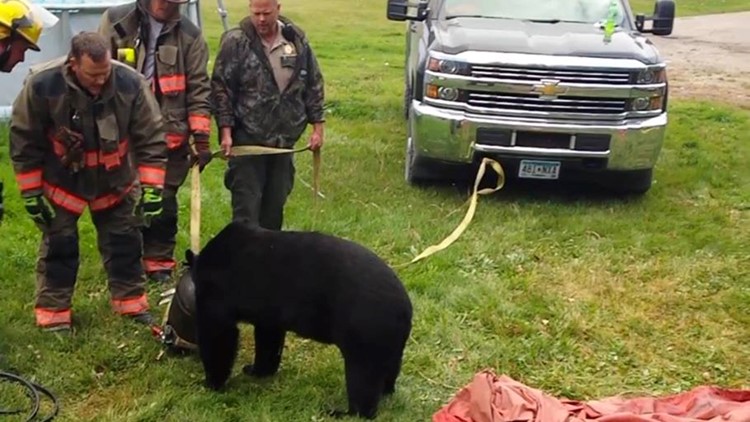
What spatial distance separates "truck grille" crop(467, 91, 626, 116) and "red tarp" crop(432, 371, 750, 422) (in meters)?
3.62

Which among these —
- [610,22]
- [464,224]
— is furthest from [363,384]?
[610,22]

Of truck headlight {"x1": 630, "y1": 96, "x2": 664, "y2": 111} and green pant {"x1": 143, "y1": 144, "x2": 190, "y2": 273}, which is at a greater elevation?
A: truck headlight {"x1": 630, "y1": 96, "x2": 664, "y2": 111}

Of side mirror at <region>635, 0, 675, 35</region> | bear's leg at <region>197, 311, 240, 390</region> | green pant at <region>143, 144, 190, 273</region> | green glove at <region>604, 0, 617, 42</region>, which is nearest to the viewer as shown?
bear's leg at <region>197, 311, 240, 390</region>

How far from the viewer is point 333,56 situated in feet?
58.4

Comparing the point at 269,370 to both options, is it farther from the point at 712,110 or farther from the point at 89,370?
the point at 712,110

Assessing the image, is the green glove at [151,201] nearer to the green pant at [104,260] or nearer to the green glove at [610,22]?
the green pant at [104,260]

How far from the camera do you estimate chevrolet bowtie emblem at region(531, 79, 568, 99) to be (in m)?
7.91

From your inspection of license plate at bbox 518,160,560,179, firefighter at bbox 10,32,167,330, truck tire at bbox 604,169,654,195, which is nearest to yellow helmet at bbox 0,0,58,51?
firefighter at bbox 10,32,167,330

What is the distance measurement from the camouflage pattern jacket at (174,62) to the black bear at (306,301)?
4.55ft

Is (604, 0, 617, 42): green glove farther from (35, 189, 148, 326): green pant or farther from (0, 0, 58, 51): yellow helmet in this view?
(0, 0, 58, 51): yellow helmet

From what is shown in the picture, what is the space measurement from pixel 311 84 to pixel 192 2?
187 inches

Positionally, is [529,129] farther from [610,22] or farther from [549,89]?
[610,22]

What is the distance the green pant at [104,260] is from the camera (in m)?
5.52

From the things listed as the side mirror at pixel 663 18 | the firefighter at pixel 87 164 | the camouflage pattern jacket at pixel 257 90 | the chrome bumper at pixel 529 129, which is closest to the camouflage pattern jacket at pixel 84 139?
the firefighter at pixel 87 164
